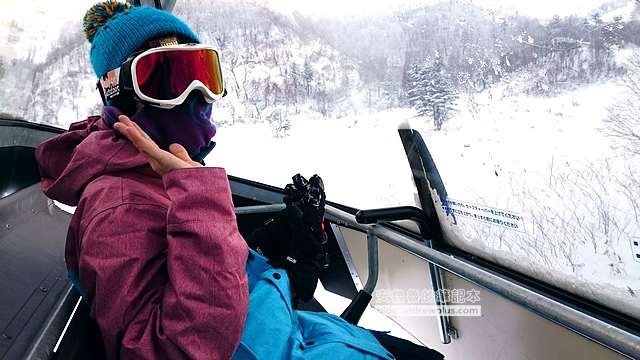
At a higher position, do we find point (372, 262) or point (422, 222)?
point (422, 222)

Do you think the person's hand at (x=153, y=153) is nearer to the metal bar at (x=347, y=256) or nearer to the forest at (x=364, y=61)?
the forest at (x=364, y=61)

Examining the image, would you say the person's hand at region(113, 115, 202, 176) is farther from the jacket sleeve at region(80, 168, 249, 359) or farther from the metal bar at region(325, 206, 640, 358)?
the metal bar at region(325, 206, 640, 358)

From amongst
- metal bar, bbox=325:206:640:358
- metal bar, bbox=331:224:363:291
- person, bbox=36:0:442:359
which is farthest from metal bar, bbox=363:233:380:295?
person, bbox=36:0:442:359

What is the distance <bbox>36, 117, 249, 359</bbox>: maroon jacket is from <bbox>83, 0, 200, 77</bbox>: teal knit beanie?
391 millimetres

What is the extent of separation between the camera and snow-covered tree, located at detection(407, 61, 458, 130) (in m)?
1.85

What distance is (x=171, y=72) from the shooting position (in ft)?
3.70

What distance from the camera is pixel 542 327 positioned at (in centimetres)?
161

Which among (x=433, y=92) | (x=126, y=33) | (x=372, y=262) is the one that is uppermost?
(x=126, y=33)

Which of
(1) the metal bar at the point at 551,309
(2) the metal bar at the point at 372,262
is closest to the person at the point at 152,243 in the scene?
(1) the metal bar at the point at 551,309

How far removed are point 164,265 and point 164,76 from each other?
1.64 ft

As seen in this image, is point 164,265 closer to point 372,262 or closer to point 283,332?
point 283,332

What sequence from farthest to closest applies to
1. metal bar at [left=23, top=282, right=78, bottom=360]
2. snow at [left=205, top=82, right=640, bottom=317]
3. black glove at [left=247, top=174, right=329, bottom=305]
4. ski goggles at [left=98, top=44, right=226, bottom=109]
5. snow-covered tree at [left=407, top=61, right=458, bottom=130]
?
snow-covered tree at [left=407, top=61, right=458, bottom=130]
black glove at [left=247, top=174, right=329, bottom=305]
snow at [left=205, top=82, right=640, bottom=317]
ski goggles at [left=98, top=44, right=226, bottom=109]
metal bar at [left=23, top=282, right=78, bottom=360]

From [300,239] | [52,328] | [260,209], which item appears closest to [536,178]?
[300,239]

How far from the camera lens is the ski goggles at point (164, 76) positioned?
43.1 inches
